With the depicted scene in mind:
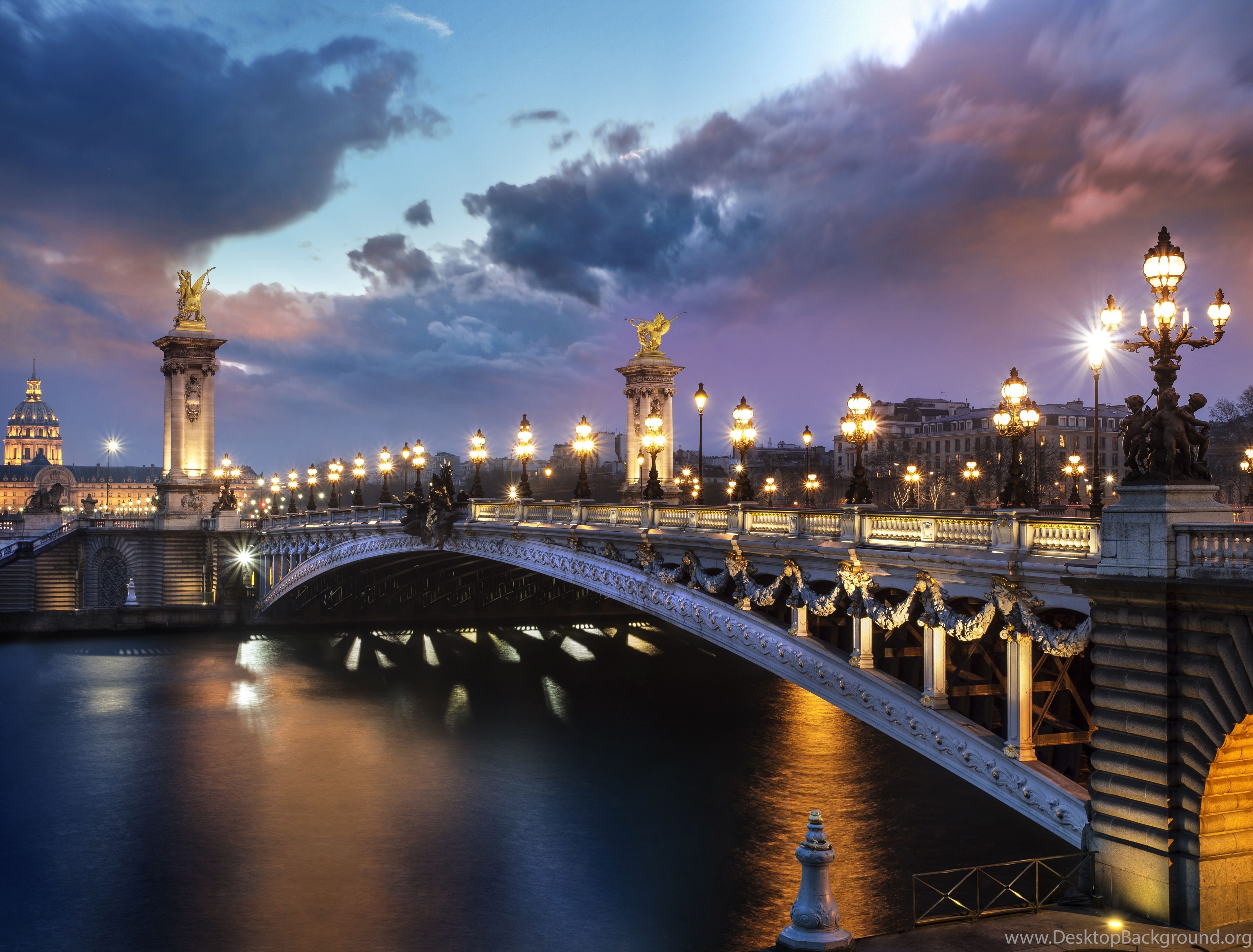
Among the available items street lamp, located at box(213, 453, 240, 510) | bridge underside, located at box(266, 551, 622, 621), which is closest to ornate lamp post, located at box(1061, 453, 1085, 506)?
bridge underside, located at box(266, 551, 622, 621)

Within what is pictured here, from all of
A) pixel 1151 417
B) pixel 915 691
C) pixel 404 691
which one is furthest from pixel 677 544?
A: pixel 404 691

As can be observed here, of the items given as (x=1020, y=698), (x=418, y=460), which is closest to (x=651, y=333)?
(x=418, y=460)

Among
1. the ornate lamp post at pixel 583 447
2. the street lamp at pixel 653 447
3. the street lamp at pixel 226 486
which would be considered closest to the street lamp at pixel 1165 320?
the street lamp at pixel 653 447

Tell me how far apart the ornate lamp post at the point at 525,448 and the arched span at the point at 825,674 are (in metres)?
3.50

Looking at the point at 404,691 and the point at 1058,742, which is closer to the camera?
the point at 1058,742

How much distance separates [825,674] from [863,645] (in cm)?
136

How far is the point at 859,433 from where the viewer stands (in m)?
22.9

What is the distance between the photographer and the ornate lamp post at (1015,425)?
17.7m

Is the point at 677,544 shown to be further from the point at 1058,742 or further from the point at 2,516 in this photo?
the point at 2,516

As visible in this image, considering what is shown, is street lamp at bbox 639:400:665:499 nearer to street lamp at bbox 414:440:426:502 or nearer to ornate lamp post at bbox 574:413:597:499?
ornate lamp post at bbox 574:413:597:499

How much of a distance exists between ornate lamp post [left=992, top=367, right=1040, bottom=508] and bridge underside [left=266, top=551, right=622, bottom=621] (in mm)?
44105

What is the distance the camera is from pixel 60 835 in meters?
26.6

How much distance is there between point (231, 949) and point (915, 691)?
13.0 metres

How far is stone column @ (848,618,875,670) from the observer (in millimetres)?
20828
